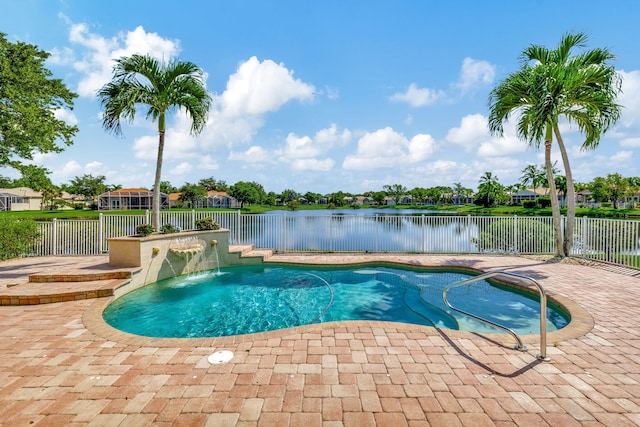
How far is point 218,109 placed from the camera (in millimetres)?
8469

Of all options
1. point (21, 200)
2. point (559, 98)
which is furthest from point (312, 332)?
point (21, 200)

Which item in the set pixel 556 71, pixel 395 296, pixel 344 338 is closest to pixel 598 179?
pixel 556 71

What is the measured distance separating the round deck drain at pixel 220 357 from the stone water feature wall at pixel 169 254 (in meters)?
4.00

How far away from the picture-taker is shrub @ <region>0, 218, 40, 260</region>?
25.8 ft

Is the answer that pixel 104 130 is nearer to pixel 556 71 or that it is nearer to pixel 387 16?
pixel 387 16

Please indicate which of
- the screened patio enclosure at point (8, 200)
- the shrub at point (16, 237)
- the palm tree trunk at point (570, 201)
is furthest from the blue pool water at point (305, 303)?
the screened patio enclosure at point (8, 200)

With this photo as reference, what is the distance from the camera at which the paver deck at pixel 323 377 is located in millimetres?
1987

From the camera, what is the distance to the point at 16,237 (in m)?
8.09

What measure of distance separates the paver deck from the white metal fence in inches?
224

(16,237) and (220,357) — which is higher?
(16,237)

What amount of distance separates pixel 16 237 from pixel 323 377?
34.5ft

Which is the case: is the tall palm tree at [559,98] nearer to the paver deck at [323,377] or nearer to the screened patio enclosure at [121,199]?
the paver deck at [323,377]

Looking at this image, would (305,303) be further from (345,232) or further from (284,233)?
(345,232)

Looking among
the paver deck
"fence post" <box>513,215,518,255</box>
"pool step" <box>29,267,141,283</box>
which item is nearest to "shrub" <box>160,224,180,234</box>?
"pool step" <box>29,267,141,283</box>
